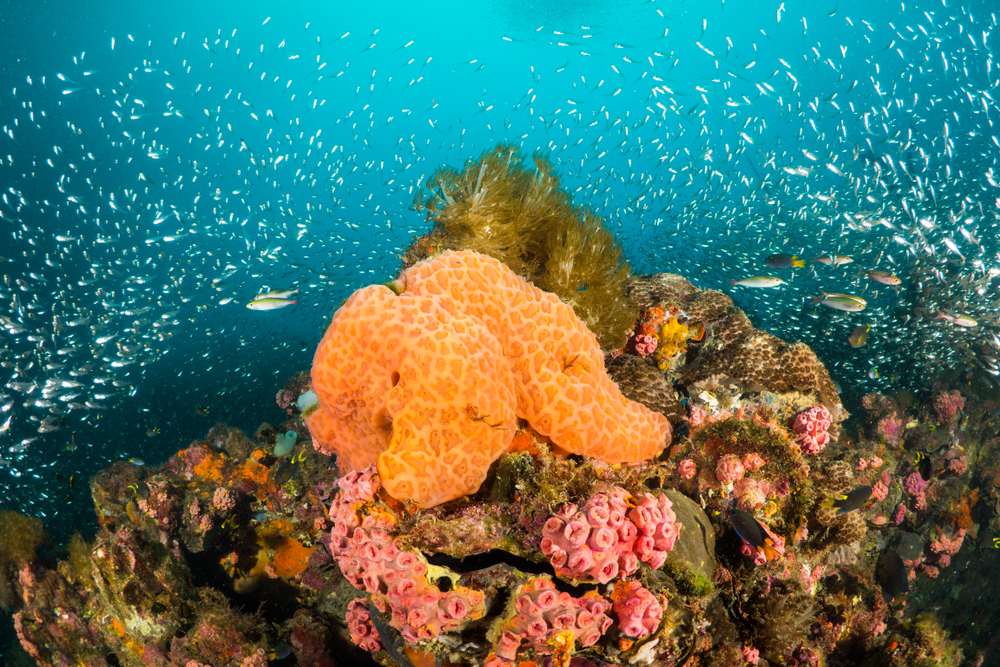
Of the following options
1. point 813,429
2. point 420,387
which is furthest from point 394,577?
point 813,429

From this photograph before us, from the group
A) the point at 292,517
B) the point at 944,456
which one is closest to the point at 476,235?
the point at 292,517

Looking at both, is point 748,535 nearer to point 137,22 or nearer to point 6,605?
point 6,605

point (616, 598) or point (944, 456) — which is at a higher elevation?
point (944, 456)

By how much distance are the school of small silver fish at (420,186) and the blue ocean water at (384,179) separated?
22cm

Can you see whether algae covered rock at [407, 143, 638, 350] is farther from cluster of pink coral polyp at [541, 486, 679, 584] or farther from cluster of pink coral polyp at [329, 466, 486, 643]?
cluster of pink coral polyp at [329, 466, 486, 643]

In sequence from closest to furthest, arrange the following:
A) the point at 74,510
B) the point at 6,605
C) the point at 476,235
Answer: the point at 476,235 → the point at 6,605 → the point at 74,510

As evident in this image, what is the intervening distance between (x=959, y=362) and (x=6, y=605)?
26.3 metres

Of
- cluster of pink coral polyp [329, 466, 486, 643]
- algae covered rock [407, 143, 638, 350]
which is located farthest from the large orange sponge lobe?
algae covered rock [407, 143, 638, 350]

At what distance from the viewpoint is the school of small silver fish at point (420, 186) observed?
12297 millimetres

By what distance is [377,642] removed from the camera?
378 centimetres

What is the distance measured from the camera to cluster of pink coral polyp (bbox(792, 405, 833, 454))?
4.85 meters

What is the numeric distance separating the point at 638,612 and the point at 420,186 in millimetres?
5203

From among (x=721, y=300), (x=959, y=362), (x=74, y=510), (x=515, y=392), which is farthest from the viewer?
(x=74, y=510)

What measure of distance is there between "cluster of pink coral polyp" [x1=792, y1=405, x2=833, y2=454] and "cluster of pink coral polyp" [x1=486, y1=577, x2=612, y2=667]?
3596 millimetres
